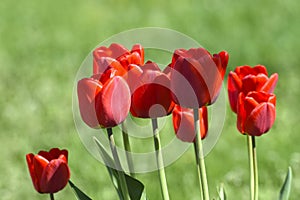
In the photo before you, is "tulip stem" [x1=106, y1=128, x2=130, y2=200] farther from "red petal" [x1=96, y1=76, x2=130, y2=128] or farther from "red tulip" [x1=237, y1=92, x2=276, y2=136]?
"red tulip" [x1=237, y1=92, x2=276, y2=136]

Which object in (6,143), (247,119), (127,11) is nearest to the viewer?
(247,119)

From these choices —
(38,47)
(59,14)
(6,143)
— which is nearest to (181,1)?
(59,14)

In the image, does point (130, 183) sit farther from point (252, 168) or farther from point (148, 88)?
point (252, 168)

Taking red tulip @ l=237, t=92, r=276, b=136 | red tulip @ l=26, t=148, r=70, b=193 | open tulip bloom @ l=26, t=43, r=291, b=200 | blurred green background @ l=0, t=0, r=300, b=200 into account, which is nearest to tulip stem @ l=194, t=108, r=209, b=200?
open tulip bloom @ l=26, t=43, r=291, b=200

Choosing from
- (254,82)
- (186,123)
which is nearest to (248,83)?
(254,82)

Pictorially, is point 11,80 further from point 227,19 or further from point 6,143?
point 227,19

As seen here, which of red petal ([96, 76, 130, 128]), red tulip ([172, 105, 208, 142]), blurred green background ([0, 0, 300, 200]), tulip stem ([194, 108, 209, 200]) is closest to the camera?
red petal ([96, 76, 130, 128])
